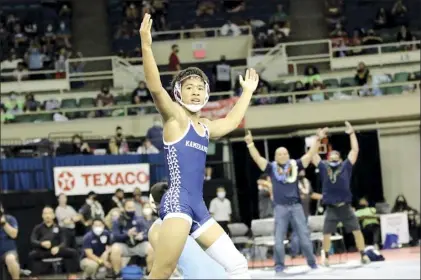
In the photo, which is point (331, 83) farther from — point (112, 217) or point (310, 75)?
point (112, 217)

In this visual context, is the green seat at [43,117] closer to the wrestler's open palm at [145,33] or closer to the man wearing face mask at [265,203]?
the man wearing face mask at [265,203]

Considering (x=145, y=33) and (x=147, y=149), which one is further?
(x=147, y=149)

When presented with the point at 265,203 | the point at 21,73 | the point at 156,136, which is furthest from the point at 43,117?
the point at 265,203

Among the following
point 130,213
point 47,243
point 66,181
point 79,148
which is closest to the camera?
point 47,243

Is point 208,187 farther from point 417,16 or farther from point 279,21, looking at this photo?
point 417,16

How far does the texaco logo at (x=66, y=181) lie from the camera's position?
16.8 m

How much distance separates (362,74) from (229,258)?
16.7 meters

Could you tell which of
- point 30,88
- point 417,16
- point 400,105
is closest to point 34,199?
point 30,88

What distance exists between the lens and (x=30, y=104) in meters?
21.2

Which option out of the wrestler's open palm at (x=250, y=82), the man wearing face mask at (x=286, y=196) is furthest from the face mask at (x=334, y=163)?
the wrestler's open palm at (x=250, y=82)

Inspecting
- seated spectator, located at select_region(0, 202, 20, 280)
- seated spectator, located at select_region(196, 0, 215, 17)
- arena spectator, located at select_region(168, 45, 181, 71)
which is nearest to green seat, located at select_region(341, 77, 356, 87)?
arena spectator, located at select_region(168, 45, 181, 71)

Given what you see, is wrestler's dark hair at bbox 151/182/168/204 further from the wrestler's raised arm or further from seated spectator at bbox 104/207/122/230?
seated spectator at bbox 104/207/122/230

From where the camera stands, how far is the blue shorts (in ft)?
17.0

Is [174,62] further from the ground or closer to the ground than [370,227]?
further from the ground
